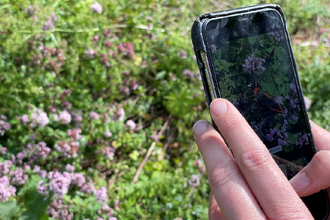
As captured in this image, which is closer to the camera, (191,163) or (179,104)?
(191,163)

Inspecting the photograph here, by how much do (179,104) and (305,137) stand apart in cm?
150

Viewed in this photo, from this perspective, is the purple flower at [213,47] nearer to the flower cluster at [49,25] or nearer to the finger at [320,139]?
the finger at [320,139]

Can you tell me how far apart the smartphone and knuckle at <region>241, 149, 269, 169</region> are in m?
0.32

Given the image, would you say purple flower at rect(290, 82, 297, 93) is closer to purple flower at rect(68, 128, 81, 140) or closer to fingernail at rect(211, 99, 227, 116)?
fingernail at rect(211, 99, 227, 116)

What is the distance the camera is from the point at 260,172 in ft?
3.37

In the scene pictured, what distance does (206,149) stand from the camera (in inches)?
46.3

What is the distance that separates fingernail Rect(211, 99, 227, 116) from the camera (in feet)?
3.67

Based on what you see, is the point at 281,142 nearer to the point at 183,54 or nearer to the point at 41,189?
the point at 41,189

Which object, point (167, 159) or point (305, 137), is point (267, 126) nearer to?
point (305, 137)

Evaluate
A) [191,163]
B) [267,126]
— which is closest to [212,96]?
[267,126]

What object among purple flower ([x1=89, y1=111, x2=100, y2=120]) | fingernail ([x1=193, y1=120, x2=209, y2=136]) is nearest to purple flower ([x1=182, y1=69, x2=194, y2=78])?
purple flower ([x1=89, y1=111, x2=100, y2=120])

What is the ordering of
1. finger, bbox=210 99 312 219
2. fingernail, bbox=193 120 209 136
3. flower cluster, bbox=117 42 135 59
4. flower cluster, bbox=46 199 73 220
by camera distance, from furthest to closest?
flower cluster, bbox=117 42 135 59
flower cluster, bbox=46 199 73 220
fingernail, bbox=193 120 209 136
finger, bbox=210 99 312 219

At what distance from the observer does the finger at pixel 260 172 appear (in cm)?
100

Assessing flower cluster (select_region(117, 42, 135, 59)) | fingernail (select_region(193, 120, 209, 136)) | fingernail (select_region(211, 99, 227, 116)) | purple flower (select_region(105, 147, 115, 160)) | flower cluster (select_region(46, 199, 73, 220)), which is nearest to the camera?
fingernail (select_region(211, 99, 227, 116))
